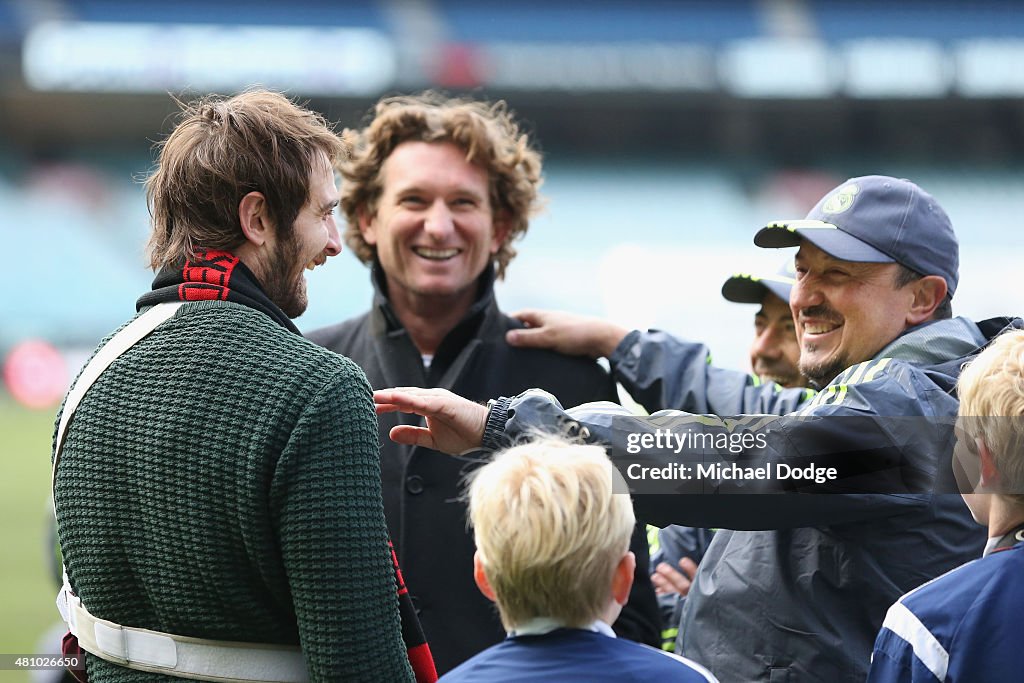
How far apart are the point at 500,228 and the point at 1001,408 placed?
173 centimetres

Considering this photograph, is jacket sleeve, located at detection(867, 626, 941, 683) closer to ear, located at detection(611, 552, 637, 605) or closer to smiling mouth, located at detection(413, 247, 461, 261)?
ear, located at detection(611, 552, 637, 605)

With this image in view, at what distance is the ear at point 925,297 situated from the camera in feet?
7.95

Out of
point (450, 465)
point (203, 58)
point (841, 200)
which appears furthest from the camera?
Answer: point (203, 58)

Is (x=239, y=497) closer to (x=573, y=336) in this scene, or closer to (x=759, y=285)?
(x=573, y=336)

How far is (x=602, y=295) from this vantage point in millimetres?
19312

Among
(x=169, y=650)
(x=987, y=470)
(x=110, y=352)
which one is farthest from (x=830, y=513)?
(x=110, y=352)

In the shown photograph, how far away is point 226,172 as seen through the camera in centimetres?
193

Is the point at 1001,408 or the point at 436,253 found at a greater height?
the point at 436,253

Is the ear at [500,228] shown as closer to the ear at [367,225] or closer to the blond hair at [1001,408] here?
the ear at [367,225]

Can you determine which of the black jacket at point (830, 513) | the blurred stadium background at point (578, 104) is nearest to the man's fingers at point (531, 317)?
the black jacket at point (830, 513)

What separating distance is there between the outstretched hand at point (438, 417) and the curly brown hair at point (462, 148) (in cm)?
113

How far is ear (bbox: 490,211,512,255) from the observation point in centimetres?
331

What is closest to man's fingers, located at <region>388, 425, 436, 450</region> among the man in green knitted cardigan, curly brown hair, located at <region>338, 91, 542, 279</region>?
the man in green knitted cardigan

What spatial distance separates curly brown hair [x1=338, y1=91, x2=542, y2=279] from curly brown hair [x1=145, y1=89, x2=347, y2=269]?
111cm
